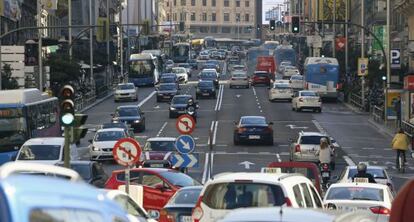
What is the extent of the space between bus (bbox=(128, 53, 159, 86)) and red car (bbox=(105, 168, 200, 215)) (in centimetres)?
7368

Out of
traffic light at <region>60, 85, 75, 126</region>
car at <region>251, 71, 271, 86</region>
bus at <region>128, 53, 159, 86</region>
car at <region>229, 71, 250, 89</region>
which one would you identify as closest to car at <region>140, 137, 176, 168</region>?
traffic light at <region>60, 85, 75, 126</region>

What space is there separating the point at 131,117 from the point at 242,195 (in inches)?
1627

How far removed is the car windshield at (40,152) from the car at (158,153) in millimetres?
2541

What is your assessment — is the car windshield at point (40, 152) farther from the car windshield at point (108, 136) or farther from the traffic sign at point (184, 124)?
the car windshield at point (108, 136)

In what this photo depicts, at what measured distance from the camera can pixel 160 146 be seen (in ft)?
122

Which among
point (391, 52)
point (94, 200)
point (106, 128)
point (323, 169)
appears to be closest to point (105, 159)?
point (106, 128)

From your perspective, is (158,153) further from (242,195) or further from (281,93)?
(281,93)

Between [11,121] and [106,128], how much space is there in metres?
8.70

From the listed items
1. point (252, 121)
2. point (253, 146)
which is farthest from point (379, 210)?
point (252, 121)

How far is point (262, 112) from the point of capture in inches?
2660

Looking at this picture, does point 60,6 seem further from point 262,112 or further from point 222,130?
point 222,130

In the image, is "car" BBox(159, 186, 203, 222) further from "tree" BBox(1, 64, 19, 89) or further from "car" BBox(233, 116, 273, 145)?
"tree" BBox(1, 64, 19, 89)

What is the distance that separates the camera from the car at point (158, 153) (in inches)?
1259

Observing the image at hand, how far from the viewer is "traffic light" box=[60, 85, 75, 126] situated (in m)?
17.2
